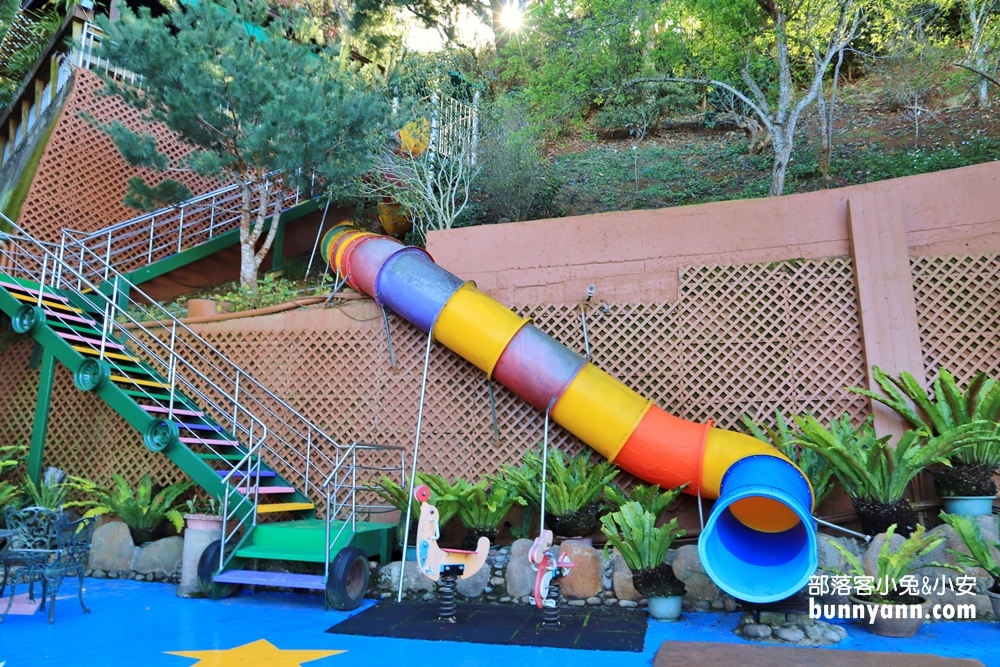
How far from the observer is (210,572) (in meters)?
6.50

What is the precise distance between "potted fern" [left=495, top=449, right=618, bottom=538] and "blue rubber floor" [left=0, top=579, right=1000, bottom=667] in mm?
1243

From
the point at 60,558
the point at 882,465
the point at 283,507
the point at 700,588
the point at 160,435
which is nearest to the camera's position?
the point at 60,558

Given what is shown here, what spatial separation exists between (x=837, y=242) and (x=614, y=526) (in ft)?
12.7

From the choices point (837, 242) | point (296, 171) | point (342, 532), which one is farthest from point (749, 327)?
point (296, 171)

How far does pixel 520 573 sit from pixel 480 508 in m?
0.74

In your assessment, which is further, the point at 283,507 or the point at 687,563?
the point at 283,507

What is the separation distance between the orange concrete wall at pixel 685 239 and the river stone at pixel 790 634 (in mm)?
3678

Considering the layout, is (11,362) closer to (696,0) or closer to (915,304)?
(915,304)

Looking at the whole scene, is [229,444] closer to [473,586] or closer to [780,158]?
[473,586]

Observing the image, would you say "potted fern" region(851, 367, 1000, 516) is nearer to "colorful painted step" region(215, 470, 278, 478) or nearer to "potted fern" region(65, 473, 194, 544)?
"colorful painted step" region(215, 470, 278, 478)

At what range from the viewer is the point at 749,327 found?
7.35 metres

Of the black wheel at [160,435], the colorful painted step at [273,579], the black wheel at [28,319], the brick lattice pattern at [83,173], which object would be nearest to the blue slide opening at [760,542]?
the colorful painted step at [273,579]

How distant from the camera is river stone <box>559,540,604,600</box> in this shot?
624cm

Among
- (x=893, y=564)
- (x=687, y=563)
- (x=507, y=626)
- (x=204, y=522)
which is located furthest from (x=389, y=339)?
(x=893, y=564)
